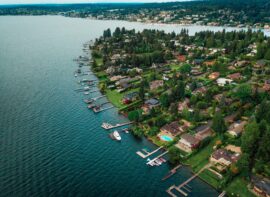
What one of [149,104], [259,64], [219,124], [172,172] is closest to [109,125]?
[149,104]

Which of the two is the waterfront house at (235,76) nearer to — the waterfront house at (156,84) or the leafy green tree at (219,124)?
the waterfront house at (156,84)

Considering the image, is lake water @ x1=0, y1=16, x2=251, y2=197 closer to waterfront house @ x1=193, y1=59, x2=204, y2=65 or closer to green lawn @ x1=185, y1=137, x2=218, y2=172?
green lawn @ x1=185, y1=137, x2=218, y2=172

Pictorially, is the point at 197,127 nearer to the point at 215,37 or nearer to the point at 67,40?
the point at 215,37

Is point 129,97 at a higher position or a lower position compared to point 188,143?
higher

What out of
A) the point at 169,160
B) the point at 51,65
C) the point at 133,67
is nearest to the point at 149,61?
the point at 133,67

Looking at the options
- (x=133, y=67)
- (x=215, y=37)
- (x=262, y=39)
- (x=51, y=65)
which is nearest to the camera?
(x=133, y=67)

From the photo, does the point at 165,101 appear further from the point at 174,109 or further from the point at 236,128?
the point at 236,128
